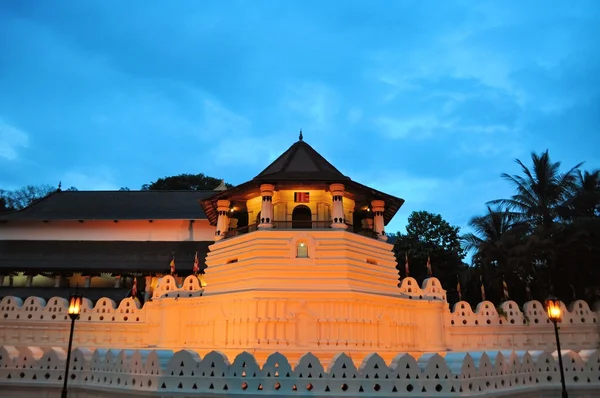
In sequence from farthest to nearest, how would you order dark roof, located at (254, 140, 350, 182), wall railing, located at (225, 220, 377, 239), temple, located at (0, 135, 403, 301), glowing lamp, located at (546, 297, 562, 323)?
temple, located at (0, 135, 403, 301) → wall railing, located at (225, 220, 377, 239) → dark roof, located at (254, 140, 350, 182) → glowing lamp, located at (546, 297, 562, 323)

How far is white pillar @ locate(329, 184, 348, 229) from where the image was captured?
755 inches

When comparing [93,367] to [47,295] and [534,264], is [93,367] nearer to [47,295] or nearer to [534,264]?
[47,295]

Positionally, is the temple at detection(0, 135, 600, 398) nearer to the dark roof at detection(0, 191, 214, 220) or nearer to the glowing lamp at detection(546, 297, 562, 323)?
the glowing lamp at detection(546, 297, 562, 323)

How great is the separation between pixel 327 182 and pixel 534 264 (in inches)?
483

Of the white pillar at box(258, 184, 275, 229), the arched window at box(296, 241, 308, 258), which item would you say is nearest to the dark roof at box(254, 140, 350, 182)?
the white pillar at box(258, 184, 275, 229)

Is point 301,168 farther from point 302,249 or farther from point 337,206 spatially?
point 302,249

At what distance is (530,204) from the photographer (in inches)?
1050

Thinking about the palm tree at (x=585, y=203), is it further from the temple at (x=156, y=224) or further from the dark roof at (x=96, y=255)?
the dark roof at (x=96, y=255)

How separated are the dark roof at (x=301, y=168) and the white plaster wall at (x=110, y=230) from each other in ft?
39.2

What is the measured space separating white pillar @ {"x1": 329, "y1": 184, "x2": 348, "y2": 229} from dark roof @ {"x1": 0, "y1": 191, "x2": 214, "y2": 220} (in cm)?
1508

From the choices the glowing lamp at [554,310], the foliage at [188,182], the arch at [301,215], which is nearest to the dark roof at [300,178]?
the arch at [301,215]

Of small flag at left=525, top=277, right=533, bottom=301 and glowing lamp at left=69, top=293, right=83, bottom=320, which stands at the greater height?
small flag at left=525, top=277, right=533, bottom=301

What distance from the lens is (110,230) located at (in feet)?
107

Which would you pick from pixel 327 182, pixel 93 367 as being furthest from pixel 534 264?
pixel 93 367
